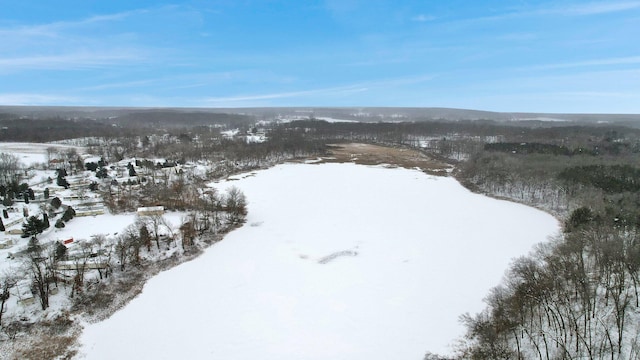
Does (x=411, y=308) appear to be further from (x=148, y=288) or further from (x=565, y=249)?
(x=148, y=288)

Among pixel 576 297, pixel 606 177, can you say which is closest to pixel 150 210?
pixel 576 297

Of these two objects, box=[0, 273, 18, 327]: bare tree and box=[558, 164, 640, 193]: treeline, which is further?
box=[558, 164, 640, 193]: treeline

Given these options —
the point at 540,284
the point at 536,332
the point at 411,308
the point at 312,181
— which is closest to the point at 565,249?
the point at 540,284

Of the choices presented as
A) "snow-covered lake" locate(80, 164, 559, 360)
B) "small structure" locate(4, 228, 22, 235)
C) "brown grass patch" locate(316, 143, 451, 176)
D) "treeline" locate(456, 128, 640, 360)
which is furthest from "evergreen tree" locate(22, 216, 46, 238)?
"brown grass patch" locate(316, 143, 451, 176)

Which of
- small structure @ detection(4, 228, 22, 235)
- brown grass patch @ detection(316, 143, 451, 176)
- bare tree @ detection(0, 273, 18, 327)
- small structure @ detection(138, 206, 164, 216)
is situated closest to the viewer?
bare tree @ detection(0, 273, 18, 327)

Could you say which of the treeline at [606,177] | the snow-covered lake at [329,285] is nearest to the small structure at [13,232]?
the snow-covered lake at [329,285]

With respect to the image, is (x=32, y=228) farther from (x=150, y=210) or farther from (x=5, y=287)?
(x=5, y=287)

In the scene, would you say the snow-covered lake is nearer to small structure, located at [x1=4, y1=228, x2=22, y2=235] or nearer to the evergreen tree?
the evergreen tree
